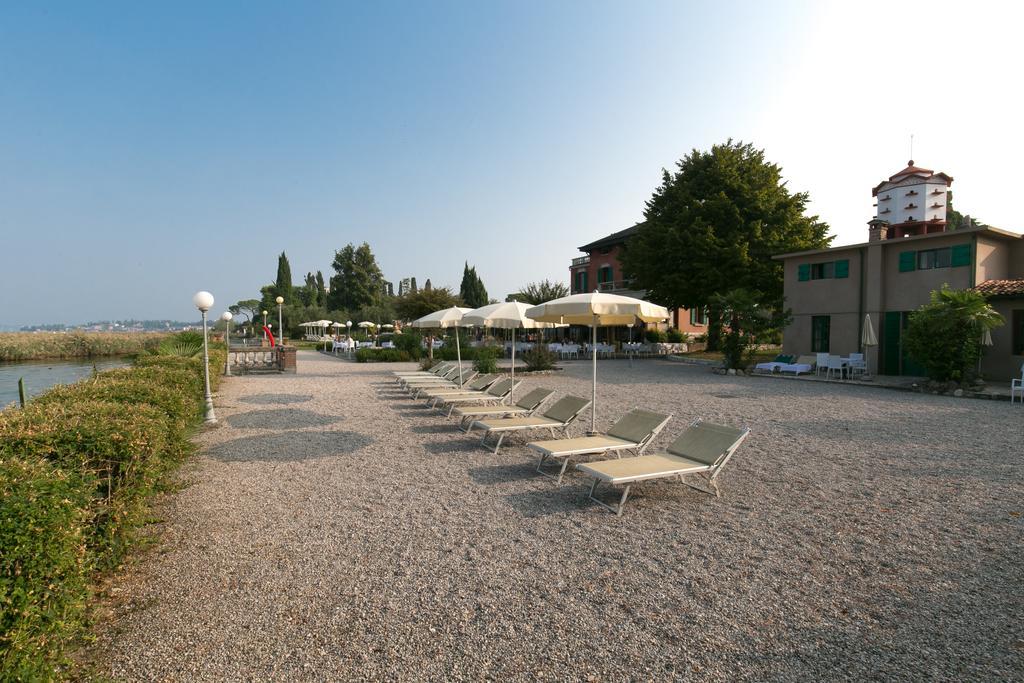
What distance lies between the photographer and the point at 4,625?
81.4 inches

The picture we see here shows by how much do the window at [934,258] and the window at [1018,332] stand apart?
7.84ft

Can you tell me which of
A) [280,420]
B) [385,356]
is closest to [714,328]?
[385,356]

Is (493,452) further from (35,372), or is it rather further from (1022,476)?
(35,372)

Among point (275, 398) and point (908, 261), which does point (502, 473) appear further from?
point (908, 261)

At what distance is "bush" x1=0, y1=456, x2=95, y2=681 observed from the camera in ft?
6.82

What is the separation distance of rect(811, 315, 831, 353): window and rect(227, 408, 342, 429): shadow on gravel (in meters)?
18.7

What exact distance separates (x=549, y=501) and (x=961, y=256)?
18.2 metres

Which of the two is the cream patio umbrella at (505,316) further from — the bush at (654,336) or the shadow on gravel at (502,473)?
the bush at (654,336)

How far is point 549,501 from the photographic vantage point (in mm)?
5406

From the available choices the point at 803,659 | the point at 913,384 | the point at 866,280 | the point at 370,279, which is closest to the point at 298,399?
the point at 803,659

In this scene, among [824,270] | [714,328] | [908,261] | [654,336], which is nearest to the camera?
[908,261]

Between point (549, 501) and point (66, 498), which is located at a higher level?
point (66, 498)

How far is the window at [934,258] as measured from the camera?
17.2 metres

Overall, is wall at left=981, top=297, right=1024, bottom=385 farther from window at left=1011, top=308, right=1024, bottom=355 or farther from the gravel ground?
the gravel ground
